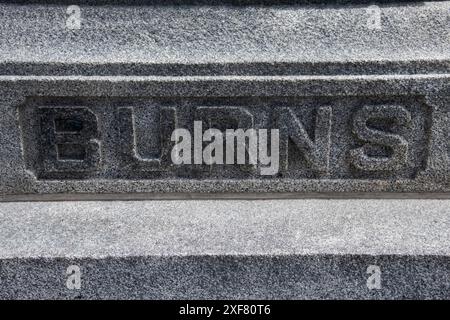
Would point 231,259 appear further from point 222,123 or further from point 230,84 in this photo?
point 230,84

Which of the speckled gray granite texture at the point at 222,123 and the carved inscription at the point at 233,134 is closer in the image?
the speckled gray granite texture at the point at 222,123

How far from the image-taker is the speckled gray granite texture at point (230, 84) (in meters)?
2.95

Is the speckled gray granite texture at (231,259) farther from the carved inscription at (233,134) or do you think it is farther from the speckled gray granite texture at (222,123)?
the carved inscription at (233,134)

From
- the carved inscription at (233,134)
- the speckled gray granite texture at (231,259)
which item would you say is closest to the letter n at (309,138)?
the carved inscription at (233,134)

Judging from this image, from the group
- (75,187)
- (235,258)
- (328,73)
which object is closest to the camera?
(235,258)

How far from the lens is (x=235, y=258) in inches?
107

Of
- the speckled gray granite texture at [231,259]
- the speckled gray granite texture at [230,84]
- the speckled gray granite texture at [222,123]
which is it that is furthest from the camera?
the speckled gray granite texture at [230,84]

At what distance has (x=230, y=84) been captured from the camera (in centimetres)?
296

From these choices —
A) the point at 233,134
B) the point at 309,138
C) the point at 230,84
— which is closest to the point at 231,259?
the point at 233,134

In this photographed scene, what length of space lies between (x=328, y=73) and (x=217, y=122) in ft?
2.24

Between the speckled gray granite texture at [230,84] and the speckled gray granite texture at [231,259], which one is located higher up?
the speckled gray granite texture at [230,84]

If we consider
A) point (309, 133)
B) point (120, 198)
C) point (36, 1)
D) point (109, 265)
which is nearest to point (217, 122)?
point (309, 133)

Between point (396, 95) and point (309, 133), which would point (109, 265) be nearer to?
point (309, 133)

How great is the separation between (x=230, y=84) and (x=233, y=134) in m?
0.29
